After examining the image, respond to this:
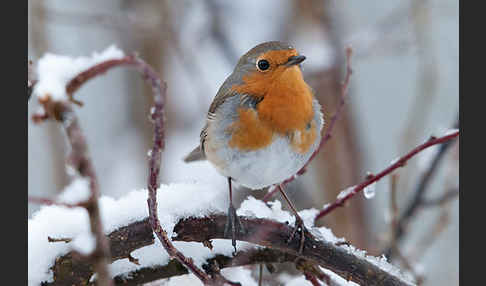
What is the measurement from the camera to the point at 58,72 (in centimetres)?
78

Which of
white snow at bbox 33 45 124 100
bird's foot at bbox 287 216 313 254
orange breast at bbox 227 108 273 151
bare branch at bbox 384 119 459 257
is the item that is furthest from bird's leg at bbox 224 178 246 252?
bare branch at bbox 384 119 459 257

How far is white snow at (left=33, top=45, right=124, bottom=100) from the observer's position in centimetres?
70

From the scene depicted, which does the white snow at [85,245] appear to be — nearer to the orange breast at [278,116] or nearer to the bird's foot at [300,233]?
the bird's foot at [300,233]

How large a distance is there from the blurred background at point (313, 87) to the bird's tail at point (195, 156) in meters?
0.05

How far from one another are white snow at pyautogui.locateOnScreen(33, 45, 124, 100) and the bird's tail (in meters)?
1.42

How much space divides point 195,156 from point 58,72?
1.56 meters

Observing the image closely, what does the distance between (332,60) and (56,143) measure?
1.91 m

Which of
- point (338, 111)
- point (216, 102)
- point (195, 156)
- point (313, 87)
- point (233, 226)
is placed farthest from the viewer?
point (313, 87)

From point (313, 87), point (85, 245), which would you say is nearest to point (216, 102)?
point (85, 245)

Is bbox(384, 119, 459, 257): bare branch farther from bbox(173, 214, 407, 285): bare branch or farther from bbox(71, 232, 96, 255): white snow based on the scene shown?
bbox(71, 232, 96, 255): white snow

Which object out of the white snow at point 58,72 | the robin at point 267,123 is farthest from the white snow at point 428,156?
the white snow at point 58,72

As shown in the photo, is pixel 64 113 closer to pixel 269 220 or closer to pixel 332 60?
pixel 269 220

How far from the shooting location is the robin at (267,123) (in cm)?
186

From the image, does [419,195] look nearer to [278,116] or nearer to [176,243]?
[278,116]
